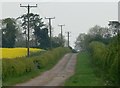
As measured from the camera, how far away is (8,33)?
11069 cm

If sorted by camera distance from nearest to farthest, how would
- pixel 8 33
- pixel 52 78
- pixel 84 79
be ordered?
pixel 84 79 < pixel 52 78 < pixel 8 33

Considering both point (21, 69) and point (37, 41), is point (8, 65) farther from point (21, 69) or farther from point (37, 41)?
point (37, 41)

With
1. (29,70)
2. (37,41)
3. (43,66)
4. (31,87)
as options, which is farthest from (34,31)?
(31,87)

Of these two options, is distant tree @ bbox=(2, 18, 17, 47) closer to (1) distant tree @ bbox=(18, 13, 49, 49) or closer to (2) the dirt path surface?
(1) distant tree @ bbox=(18, 13, 49, 49)

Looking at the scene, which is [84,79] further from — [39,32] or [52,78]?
[39,32]

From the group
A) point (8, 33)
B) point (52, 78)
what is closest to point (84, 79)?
point (52, 78)

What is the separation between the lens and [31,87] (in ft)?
75.3

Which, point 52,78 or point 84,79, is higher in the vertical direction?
A: point 84,79

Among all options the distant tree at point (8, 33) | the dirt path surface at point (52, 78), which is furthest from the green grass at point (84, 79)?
the distant tree at point (8, 33)

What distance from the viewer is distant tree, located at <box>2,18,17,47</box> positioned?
107 m

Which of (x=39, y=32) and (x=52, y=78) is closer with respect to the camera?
(x=52, y=78)

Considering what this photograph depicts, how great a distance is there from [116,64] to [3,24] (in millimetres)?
101091

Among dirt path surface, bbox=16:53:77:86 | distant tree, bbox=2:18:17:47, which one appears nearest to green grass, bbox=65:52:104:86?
dirt path surface, bbox=16:53:77:86

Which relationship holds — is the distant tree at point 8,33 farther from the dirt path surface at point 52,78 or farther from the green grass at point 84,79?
the green grass at point 84,79
